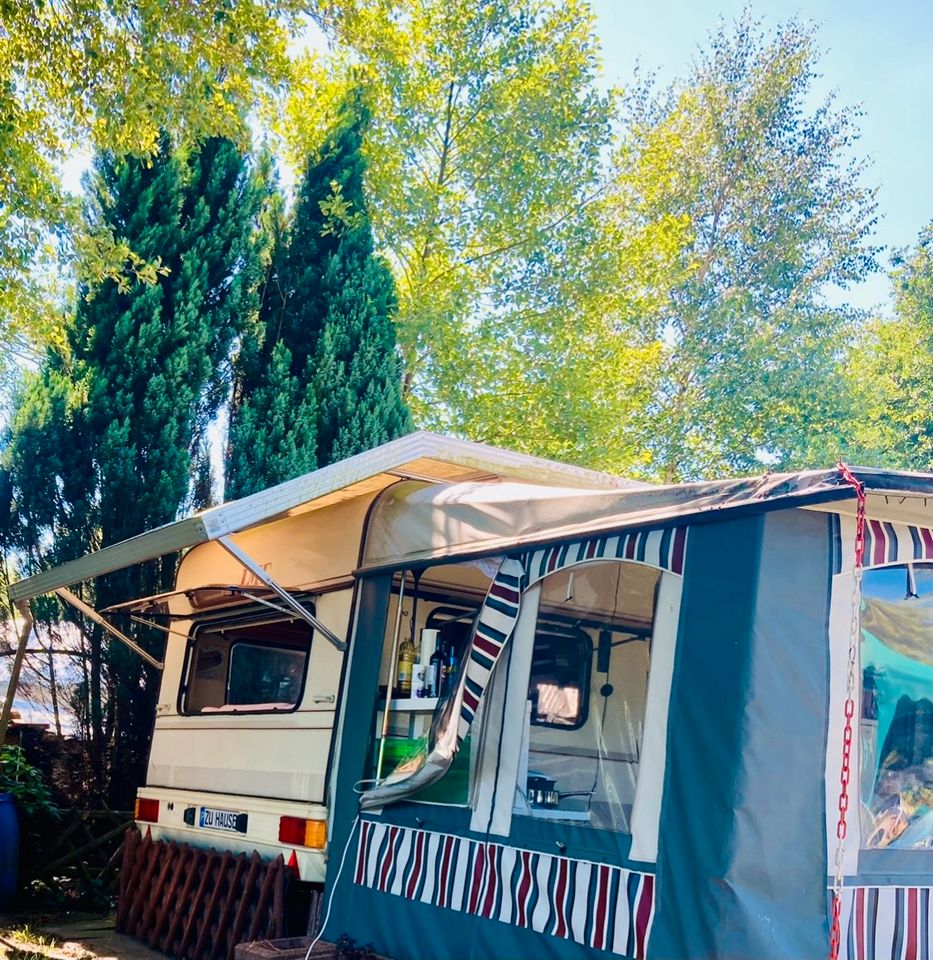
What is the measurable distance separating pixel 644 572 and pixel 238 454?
576 cm

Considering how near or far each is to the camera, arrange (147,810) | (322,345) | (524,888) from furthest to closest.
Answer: (322,345) → (147,810) → (524,888)

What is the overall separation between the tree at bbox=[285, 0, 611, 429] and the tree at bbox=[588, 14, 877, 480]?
4.83 metres

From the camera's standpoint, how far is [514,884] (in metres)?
4.37

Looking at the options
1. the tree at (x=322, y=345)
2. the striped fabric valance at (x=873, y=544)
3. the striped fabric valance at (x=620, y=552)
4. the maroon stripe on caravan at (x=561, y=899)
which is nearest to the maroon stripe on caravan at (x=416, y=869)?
the maroon stripe on caravan at (x=561, y=899)

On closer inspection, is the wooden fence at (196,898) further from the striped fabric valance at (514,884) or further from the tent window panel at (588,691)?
the tent window panel at (588,691)

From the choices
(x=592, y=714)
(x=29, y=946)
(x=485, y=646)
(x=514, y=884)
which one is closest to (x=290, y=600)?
(x=485, y=646)

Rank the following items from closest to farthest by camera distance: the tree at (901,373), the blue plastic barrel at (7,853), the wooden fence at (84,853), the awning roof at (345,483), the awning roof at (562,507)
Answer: the awning roof at (562,507) < the awning roof at (345,483) < the blue plastic barrel at (7,853) < the wooden fence at (84,853) < the tree at (901,373)

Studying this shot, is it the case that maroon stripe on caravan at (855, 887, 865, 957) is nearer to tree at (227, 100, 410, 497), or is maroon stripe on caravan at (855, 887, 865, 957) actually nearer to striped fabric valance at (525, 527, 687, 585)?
striped fabric valance at (525, 527, 687, 585)

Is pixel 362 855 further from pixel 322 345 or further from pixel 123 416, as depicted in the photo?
pixel 322 345

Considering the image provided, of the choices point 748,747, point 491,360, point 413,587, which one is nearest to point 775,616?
point 748,747

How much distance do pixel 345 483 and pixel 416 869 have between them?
6.62 ft

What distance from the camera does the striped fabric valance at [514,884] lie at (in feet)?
12.6

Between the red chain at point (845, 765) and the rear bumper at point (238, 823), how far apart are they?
115 inches

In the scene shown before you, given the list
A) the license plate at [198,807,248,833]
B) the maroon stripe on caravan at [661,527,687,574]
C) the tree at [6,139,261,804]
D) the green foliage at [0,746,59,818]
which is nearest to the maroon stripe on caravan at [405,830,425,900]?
the license plate at [198,807,248,833]
